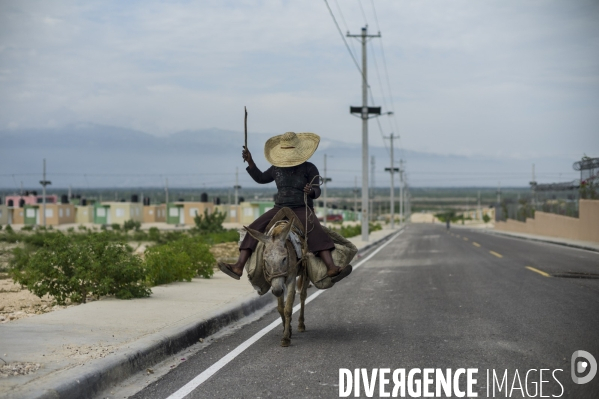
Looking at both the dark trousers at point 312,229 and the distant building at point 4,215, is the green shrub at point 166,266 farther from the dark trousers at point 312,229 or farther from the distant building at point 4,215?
the distant building at point 4,215

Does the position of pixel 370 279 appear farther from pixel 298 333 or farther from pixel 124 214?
pixel 124 214

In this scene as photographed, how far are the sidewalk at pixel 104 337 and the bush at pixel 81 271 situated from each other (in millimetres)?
341

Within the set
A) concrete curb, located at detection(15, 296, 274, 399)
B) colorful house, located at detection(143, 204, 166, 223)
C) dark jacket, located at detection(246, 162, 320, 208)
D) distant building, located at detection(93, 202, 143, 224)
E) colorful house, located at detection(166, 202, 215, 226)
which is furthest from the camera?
colorful house, located at detection(143, 204, 166, 223)

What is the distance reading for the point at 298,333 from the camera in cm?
1007

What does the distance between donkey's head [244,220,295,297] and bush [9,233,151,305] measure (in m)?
4.20

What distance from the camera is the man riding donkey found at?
949 centimetres

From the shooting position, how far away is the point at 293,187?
981cm

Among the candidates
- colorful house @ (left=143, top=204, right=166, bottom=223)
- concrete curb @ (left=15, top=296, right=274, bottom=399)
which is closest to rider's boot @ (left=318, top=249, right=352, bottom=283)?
concrete curb @ (left=15, top=296, right=274, bottom=399)

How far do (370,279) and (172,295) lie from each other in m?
5.81

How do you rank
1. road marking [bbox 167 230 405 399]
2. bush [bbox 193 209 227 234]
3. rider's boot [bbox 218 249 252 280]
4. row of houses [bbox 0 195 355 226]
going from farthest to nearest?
row of houses [bbox 0 195 355 226], bush [bbox 193 209 227 234], rider's boot [bbox 218 249 252 280], road marking [bbox 167 230 405 399]

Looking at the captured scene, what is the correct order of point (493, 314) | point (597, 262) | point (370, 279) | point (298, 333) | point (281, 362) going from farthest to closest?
1. point (597, 262)
2. point (370, 279)
3. point (493, 314)
4. point (298, 333)
5. point (281, 362)

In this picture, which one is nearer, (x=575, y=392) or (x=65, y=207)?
(x=575, y=392)

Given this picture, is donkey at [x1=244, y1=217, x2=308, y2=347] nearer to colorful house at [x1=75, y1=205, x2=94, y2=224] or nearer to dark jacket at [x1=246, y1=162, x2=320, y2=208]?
dark jacket at [x1=246, y1=162, x2=320, y2=208]

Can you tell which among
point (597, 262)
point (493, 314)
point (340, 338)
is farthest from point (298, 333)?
point (597, 262)
